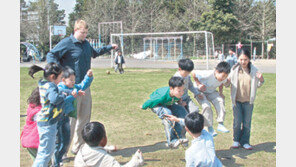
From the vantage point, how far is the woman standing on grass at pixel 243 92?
16.9 ft

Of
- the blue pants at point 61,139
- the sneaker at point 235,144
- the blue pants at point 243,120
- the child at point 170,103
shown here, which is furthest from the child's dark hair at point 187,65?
the blue pants at point 61,139

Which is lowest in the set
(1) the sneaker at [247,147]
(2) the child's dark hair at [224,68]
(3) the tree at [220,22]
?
(1) the sneaker at [247,147]

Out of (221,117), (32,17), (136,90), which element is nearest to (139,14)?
(32,17)

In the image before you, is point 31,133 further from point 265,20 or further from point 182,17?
point 182,17

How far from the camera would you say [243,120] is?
17.4ft

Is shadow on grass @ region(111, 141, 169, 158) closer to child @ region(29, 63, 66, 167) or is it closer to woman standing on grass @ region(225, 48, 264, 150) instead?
woman standing on grass @ region(225, 48, 264, 150)

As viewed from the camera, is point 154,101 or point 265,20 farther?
point 265,20

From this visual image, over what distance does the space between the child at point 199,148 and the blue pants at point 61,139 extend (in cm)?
179

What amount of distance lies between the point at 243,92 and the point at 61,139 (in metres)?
3.05

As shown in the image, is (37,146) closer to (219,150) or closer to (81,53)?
(81,53)

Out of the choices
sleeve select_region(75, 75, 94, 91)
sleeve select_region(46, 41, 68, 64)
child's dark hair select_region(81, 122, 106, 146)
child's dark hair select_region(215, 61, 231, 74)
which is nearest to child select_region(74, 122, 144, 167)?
child's dark hair select_region(81, 122, 106, 146)

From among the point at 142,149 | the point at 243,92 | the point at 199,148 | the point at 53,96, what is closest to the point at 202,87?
the point at 243,92

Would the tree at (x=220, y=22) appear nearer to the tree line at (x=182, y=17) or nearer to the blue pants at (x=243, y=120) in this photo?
the tree line at (x=182, y=17)

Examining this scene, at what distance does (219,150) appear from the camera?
205 inches
